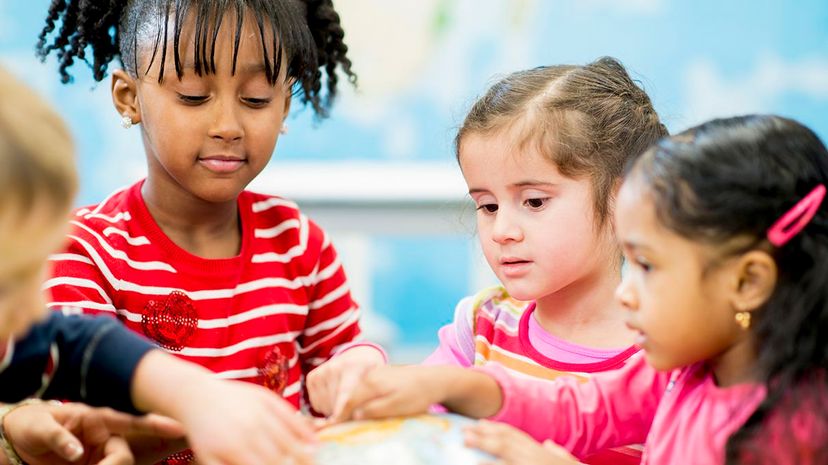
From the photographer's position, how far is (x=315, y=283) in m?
1.65

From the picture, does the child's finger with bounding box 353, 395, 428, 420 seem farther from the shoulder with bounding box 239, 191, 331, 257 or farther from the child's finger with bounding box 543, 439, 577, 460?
the shoulder with bounding box 239, 191, 331, 257

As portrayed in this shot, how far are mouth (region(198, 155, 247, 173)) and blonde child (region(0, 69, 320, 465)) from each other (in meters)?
0.45

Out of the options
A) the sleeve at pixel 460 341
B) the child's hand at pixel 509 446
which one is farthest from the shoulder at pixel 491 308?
the child's hand at pixel 509 446

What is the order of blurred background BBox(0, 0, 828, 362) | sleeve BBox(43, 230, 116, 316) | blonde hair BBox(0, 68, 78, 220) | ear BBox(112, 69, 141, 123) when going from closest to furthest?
blonde hair BBox(0, 68, 78, 220)
sleeve BBox(43, 230, 116, 316)
ear BBox(112, 69, 141, 123)
blurred background BBox(0, 0, 828, 362)

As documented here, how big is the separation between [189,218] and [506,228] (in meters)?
0.50

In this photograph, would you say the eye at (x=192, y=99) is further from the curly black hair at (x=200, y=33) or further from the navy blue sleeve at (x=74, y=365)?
the navy blue sleeve at (x=74, y=365)

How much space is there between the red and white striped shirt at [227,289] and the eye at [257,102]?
0.70ft

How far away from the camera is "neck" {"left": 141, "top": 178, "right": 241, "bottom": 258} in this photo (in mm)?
1536

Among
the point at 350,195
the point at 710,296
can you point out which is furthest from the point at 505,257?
the point at 350,195

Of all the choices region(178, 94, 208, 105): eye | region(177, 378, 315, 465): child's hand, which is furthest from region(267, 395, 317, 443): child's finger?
region(178, 94, 208, 105): eye

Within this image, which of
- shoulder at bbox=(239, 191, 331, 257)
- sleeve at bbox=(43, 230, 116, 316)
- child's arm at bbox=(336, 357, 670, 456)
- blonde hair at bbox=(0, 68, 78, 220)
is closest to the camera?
blonde hair at bbox=(0, 68, 78, 220)

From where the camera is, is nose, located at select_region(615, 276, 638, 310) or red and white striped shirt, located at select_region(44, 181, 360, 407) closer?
nose, located at select_region(615, 276, 638, 310)

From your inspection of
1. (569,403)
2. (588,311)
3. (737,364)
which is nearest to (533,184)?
(588,311)

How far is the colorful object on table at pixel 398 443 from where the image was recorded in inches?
38.7
